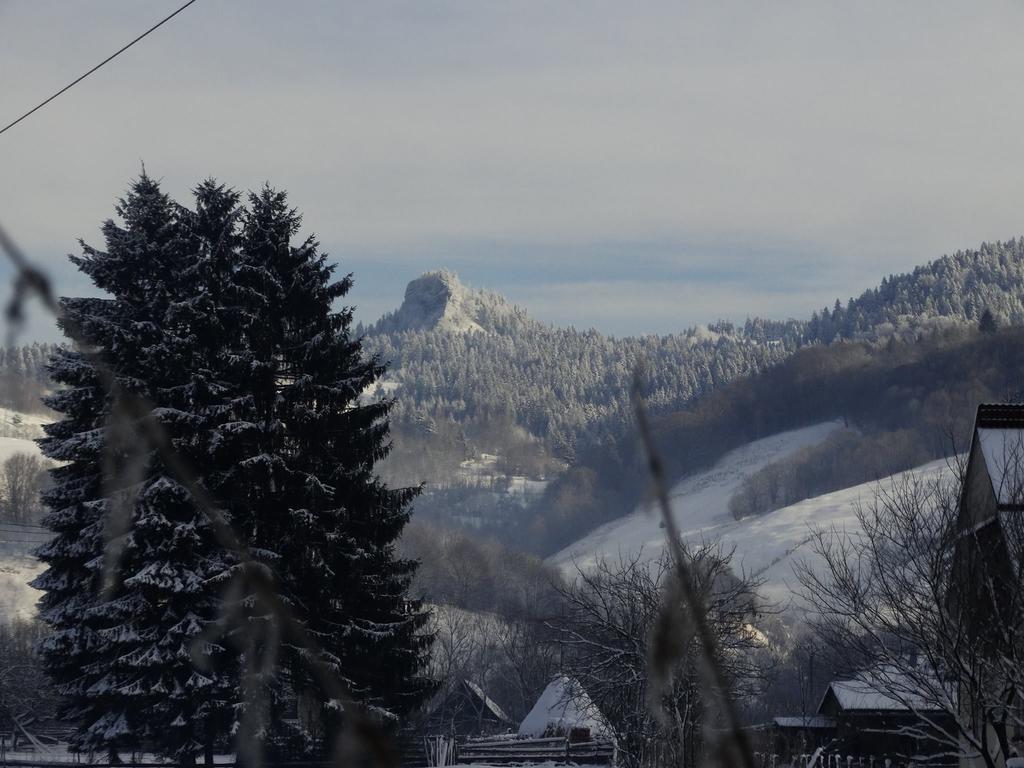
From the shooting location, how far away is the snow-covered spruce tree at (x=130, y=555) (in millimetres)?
24594

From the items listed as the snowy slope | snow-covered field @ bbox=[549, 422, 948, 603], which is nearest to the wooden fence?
the snowy slope

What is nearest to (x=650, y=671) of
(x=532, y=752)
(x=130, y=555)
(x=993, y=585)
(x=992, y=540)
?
(x=992, y=540)

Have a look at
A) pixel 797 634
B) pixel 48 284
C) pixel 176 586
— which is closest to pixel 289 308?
pixel 176 586

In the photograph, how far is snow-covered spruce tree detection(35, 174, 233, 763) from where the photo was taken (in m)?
24.6

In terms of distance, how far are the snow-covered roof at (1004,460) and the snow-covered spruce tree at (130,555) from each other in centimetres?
1536

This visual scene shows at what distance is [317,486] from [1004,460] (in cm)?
1375

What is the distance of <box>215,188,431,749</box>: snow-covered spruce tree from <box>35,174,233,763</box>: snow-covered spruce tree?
4.43 feet

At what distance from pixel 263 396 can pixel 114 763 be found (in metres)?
8.95

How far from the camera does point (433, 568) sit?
145375mm

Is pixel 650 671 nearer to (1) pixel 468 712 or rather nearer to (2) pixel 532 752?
(2) pixel 532 752

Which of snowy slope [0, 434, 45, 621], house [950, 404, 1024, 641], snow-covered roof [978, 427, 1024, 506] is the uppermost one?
snowy slope [0, 434, 45, 621]

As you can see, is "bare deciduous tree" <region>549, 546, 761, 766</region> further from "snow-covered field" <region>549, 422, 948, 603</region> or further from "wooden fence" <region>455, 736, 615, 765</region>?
"snow-covered field" <region>549, 422, 948, 603</region>

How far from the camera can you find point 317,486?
83.2 ft

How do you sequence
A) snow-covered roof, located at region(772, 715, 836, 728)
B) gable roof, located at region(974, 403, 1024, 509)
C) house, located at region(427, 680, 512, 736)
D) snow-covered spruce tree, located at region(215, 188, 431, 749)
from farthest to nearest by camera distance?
house, located at region(427, 680, 512, 736) < snow-covered roof, located at region(772, 715, 836, 728) < snow-covered spruce tree, located at region(215, 188, 431, 749) < gable roof, located at region(974, 403, 1024, 509)
